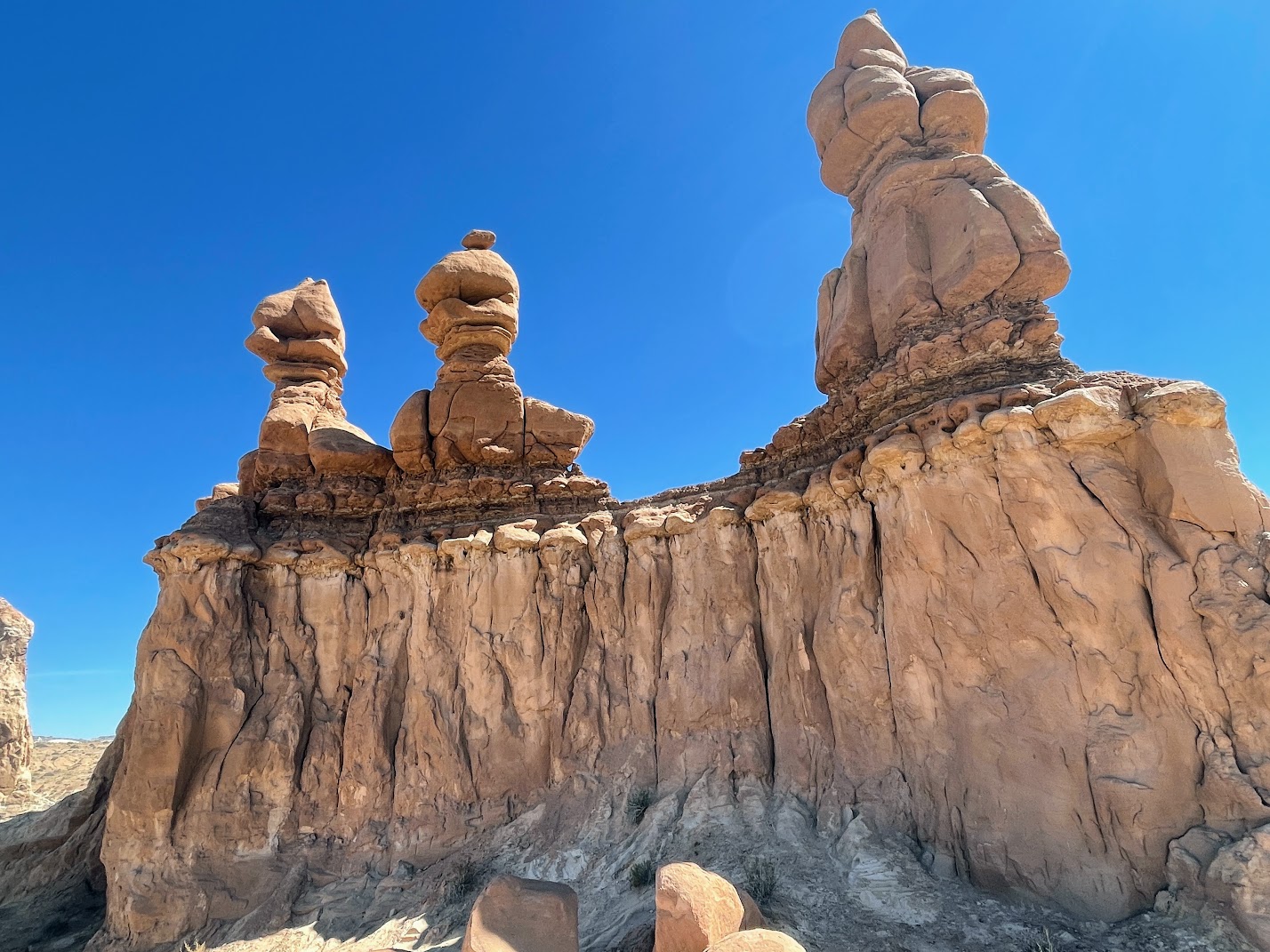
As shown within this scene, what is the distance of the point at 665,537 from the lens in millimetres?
15484

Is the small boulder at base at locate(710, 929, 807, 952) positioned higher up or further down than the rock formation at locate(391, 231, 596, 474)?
further down

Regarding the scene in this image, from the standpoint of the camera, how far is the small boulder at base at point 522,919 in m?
7.46

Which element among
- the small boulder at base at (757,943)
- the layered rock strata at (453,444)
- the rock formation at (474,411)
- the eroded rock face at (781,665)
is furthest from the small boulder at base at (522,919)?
the rock formation at (474,411)

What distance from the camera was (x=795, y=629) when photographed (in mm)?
13039

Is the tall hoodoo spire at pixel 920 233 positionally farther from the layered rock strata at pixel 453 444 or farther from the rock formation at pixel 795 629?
the layered rock strata at pixel 453 444

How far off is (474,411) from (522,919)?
1293 centimetres

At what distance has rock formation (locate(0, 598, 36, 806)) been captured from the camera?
24.8 m

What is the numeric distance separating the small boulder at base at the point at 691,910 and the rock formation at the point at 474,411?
1226 centimetres

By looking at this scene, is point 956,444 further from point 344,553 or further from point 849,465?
point 344,553

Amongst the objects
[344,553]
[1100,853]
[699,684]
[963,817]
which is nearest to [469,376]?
[344,553]

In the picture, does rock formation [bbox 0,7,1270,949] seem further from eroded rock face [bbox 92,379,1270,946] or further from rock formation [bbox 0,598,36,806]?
rock formation [bbox 0,598,36,806]

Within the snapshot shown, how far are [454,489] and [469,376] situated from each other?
3.26 metres

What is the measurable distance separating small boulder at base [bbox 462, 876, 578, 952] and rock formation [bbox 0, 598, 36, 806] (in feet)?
85.7

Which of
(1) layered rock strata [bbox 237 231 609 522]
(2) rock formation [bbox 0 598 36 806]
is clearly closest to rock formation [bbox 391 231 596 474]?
(1) layered rock strata [bbox 237 231 609 522]
